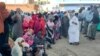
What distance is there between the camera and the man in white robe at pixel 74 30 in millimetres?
16500

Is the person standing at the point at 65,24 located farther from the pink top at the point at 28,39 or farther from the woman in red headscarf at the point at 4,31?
the woman in red headscarf at the point at 4,31

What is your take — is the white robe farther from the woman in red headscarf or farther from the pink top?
the woman in red headscarf

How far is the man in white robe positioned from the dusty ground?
1.06 feet

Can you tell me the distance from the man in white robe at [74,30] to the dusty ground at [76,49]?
32 cm

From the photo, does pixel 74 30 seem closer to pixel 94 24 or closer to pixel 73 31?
pixel 73 31

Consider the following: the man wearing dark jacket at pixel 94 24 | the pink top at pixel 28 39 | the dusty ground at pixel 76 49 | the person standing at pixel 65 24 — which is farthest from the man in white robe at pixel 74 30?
the pink top at pixel 28 39

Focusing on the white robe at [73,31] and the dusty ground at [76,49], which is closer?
the dusty ground at [76,49]

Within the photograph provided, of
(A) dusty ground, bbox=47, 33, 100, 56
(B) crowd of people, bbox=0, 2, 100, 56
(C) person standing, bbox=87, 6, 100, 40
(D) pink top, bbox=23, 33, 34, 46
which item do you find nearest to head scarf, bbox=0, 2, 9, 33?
(B) crowd of people, bbox=0, 2, 100, 56

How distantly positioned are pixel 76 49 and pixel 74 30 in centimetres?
159

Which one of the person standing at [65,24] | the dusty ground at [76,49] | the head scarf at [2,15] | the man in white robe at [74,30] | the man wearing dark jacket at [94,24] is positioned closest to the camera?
the head scarf at [2,15]

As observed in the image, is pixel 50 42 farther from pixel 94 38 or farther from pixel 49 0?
pixel 49 0

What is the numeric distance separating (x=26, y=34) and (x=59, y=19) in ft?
30.7

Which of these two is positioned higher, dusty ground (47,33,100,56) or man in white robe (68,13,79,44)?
man in white robe (68,13,79,44)

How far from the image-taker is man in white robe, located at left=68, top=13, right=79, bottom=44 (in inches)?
650
